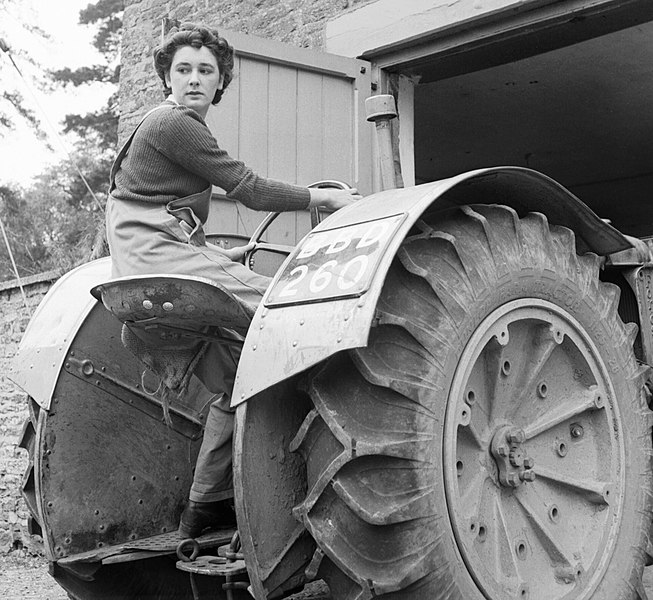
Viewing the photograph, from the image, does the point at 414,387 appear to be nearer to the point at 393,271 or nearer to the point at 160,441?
the point at 393,271

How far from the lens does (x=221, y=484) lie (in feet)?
10.1

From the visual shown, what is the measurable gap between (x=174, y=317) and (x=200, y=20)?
16.8ft

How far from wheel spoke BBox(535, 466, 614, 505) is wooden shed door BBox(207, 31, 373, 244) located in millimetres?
3056

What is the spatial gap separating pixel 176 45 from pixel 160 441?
1.44 m

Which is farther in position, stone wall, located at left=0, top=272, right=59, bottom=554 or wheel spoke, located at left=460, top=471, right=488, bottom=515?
stone wall, located at left=0, top=272, right=59, bottom=554

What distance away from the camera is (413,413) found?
2.21 m

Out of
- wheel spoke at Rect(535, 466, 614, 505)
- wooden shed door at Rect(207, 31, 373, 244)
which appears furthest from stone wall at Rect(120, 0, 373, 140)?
wheel spoke at Rect(535, 466, 614, 505)

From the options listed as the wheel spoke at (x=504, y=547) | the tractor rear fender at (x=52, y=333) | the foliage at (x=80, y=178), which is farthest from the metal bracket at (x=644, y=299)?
the foliage at (x=80, y=178)

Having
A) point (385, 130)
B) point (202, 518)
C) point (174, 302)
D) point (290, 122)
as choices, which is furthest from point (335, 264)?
point (290, 122)

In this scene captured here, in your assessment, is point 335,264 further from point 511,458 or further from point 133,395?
point 133,395

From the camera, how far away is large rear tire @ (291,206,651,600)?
7.10 feet

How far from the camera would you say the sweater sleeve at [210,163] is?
8.96ft

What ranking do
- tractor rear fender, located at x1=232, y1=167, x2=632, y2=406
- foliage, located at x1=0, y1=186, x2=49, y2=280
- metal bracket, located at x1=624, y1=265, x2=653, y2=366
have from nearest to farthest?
tractor rear fender, located at x1=232, y1=167, x2=632, y2=406 < metal bracket, located at x1=624, y1=265, x2=653, y2=366 < foliage, located at x1=0, y1=186, x2=49, y2=280

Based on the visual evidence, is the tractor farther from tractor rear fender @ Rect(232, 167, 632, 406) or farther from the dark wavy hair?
the dark wavy hair
